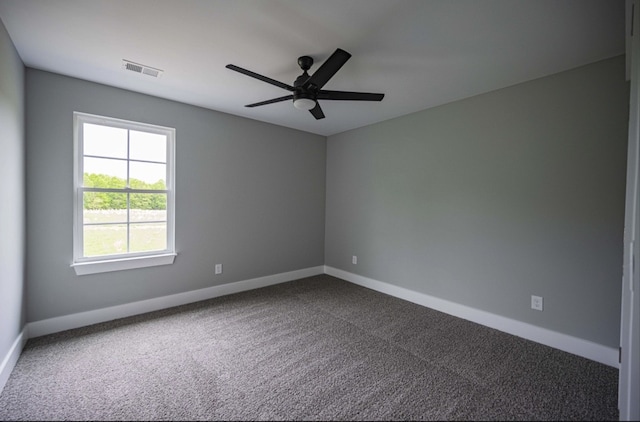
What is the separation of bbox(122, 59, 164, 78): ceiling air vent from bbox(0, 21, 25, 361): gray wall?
2.30 feet

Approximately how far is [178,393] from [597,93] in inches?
155

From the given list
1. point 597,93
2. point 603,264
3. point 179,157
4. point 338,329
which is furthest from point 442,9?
point 179,157

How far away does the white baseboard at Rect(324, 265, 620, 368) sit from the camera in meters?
2.26

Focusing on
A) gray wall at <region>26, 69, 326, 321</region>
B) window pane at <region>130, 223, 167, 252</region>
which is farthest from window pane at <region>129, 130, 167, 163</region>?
window pane at <region>130, 223, 167, 252</region>

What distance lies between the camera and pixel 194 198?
3439 millimetres

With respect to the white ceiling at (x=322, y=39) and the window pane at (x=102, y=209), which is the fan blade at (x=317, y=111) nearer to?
the white ceiling at (x=322, y=39)

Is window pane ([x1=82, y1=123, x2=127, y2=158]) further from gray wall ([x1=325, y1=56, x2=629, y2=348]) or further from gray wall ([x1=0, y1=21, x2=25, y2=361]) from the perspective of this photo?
gray wall ([x1=325, y1=56, x2=629, y2=348])

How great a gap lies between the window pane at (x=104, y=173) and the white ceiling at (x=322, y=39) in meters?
0.80

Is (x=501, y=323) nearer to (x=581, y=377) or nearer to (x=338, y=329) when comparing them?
(x=581, y=377)

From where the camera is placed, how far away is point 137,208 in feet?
10.2

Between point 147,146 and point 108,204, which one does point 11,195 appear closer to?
point 108,204

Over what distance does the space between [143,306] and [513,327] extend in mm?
3914

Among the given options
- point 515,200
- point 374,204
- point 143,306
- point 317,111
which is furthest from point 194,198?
point 515,200

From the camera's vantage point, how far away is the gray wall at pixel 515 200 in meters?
2.26
